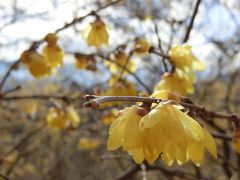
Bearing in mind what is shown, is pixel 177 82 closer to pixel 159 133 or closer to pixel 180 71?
pixel 180 71

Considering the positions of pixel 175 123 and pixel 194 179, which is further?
pixel 194 179

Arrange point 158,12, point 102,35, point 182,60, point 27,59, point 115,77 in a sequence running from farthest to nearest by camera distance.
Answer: point 158,12 → point 115,77 → point 102,35 → point 27,59 → point 182,60

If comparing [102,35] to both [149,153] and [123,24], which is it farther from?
[123,24]

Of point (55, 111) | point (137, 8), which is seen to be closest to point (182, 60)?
point (55, 111)

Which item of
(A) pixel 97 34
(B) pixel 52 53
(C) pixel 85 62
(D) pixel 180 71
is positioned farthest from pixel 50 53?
(D) pixel 180 71

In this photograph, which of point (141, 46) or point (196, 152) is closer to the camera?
point (196, 152)

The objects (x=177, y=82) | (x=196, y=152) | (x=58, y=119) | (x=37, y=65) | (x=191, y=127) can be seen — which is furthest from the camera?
(x=58, y=119)

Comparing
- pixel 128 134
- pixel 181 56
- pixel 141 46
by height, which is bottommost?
pixel 128 134

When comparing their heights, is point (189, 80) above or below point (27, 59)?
below

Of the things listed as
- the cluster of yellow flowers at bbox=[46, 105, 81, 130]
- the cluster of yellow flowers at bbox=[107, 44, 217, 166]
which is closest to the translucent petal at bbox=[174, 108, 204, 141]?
the cluster of yellow flowers at bbox=[107, 44, 217, 166]
